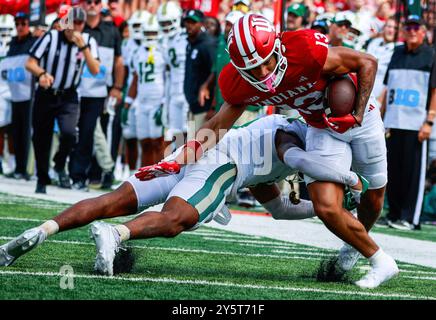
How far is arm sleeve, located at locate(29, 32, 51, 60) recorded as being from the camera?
36.3ft

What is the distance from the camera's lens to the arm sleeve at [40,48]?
11055mm

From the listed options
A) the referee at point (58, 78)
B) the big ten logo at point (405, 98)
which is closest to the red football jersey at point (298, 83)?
the big ten logo at point (405, 98)

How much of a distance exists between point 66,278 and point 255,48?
4.72ft

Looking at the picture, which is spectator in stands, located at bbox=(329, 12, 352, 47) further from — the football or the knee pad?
the football

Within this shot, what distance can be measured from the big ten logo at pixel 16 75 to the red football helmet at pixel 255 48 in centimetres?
824

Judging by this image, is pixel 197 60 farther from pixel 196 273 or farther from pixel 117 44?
pixel 196 273

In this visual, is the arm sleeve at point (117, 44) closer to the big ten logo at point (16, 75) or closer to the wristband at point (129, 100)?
the wristband at point (129, 100)

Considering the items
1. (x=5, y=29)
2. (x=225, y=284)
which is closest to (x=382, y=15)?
(x=5, y=29)

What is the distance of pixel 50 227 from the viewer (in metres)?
5.30

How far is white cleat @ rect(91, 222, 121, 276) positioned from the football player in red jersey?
1.59ft

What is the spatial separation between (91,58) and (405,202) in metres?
3.53

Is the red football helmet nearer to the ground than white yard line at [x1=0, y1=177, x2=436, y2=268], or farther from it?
farther from it

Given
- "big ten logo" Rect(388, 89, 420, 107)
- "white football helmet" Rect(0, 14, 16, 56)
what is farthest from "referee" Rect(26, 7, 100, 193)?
"white football helmet" Rect(0, 14, 16, 56)

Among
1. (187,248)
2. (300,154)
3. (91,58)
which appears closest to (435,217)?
(91,58)
